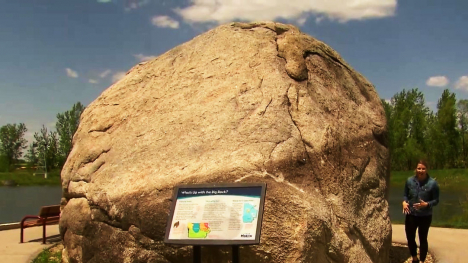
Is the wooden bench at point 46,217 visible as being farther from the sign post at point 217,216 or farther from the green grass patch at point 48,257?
the sign post at point 217,216

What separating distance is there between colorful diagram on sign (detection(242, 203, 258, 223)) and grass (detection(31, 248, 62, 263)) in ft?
14.9

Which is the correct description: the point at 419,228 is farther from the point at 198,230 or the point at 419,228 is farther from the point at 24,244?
the point at 24,244

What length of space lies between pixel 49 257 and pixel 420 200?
19.3ft

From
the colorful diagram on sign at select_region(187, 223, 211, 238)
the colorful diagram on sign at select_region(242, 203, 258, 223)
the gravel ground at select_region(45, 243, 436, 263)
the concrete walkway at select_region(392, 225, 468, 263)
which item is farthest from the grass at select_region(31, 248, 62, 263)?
the concrete walkway at select_region(392, 225, 468, 263)

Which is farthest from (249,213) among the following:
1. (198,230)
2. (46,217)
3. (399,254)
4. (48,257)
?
(46,217)

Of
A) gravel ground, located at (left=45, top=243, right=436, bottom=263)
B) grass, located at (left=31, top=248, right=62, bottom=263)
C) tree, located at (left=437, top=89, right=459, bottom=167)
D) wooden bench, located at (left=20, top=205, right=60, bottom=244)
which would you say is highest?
tree, located at (left=437, top=89, right=459, bottom=167)

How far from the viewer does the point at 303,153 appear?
Result: 530cm

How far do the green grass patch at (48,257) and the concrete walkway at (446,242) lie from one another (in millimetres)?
6002

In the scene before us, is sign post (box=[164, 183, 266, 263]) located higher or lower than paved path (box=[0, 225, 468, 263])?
higher

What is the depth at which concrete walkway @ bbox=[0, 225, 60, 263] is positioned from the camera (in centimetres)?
836

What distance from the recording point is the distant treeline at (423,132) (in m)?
44.0

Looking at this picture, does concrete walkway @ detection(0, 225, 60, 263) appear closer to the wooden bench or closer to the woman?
the wooden bench

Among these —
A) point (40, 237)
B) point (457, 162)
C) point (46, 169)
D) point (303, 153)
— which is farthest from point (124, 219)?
point (46, 169)

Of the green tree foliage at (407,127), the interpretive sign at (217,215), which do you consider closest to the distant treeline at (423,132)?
the green tree foliage at (407,127)
